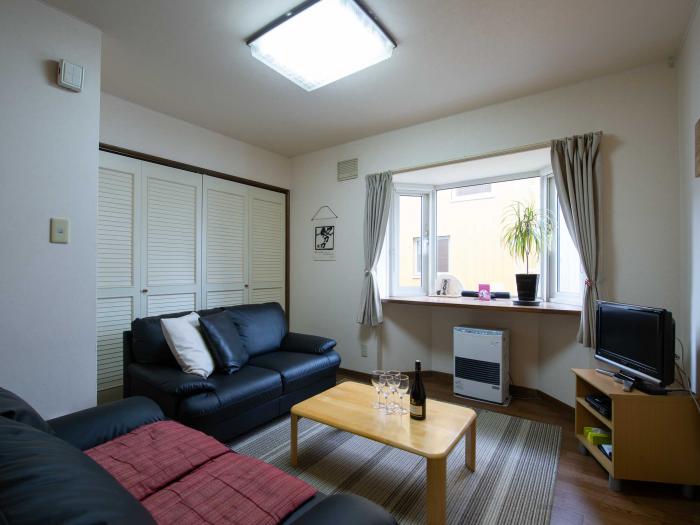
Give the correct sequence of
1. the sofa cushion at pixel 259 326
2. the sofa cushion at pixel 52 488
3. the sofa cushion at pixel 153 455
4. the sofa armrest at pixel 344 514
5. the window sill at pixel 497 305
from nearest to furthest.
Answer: the sofa cushion at pixel 52 488 < the sofa armrest at pixel 344 514 < the sofa cushion at pixel 153 455 < the window sill at pixel 497 305 < the sofa cushion at pixel 259 326

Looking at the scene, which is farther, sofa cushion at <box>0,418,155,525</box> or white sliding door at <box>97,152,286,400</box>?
white sliding door at <box>97,152,286,400</box>

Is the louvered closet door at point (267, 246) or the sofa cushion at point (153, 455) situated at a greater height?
the louvered closet door at point (267, 246)

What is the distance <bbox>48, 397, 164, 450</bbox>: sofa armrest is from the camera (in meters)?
1.44

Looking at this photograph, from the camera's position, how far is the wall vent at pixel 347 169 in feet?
12.5

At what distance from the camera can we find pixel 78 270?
186 centimetres

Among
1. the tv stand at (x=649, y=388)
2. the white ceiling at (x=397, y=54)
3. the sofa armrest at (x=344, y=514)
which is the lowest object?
the sofa armrest at (x=344, y=514)

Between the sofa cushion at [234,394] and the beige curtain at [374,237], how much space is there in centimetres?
129

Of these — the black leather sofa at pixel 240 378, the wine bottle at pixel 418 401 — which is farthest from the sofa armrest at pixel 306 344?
the wine bottle at pixel 418 401

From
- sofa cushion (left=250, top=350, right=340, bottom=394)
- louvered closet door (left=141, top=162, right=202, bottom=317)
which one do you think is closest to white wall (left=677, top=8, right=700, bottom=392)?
sofa cushion (left=250, top=350, right=340, bottom=394)

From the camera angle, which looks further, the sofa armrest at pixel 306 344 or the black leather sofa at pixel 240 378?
the sofa armrest at pixel 306 344

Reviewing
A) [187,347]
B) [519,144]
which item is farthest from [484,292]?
[187,347]

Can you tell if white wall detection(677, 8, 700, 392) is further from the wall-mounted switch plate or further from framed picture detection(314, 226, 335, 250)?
the wall-mounted switch plate

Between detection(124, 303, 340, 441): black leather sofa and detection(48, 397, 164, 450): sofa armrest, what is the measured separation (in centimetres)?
33

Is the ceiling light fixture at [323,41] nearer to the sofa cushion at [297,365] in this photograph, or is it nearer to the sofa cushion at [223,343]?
the sofa cushion at [223,343]
